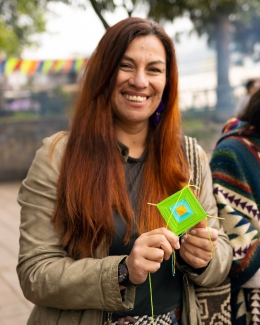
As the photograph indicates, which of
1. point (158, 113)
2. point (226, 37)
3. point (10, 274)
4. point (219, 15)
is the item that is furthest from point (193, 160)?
point (226, 37)

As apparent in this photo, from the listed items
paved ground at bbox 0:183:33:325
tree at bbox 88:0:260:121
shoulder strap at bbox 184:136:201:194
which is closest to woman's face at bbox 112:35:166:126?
shoulder strap at bbox 184:136:201:194

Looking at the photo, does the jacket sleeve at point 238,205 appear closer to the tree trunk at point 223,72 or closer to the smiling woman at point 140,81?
the smiling woman at point 140,81

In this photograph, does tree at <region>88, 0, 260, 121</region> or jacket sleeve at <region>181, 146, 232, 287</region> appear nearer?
jacket sleeve at <region>181, 146, 232, 287</region>

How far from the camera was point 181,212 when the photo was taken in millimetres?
1557

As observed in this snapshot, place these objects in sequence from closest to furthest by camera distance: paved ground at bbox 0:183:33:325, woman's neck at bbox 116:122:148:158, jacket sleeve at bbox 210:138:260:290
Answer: woman's neck at bbox 116:122:148:158 → jacket sleeve at bbox 210:138:260:290 → paved ground at bbox 0:183:33:325

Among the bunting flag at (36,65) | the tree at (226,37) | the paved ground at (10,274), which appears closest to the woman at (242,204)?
the paved ground at (10,274)

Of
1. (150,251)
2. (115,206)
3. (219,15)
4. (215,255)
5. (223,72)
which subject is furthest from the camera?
(223,72)

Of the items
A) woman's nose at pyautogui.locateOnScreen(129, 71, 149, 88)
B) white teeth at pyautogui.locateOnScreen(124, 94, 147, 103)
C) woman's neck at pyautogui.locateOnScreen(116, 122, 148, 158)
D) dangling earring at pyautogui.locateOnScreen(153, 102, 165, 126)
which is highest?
woman's nose at pyautogui.locateOnScreen(129, 71, 149, 88)

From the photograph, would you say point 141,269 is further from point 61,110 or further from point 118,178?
point 61,110

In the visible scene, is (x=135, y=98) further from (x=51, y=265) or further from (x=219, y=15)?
(x=219, y=15)

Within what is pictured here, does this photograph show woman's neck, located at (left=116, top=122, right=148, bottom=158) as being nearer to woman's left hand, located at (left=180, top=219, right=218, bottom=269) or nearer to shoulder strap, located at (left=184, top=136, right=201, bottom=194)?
shoulder strap, located at (left=184, top=136, right=201, bottom=194)

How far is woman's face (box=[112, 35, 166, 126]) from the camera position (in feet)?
5.79

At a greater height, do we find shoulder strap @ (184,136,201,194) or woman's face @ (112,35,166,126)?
woman's face @ (112,35,166,126)

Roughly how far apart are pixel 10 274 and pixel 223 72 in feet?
30.3
